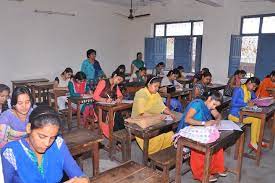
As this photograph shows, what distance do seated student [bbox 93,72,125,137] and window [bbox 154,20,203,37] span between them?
485cm

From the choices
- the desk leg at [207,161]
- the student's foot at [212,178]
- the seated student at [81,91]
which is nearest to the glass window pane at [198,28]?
the seated student at [81,91]

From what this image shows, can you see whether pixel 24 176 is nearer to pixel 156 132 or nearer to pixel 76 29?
pixel 156 132

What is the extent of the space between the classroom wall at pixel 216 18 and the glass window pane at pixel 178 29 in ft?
0.67

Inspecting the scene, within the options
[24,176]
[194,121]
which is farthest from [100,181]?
[194,121]

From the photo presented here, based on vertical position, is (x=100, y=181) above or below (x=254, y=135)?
above

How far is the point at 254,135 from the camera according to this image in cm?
398

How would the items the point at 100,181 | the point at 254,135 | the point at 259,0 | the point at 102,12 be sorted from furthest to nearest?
the point at 102,12, the point at 259,0, the point at 254,135, the point at 100,181

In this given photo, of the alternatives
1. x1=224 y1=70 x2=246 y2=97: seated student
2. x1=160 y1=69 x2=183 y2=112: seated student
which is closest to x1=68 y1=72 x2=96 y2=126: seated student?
x1=160 y1=69 x2=183 y2=112: seated student

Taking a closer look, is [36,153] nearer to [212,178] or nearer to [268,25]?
[212,178]

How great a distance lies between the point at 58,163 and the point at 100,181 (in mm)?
305

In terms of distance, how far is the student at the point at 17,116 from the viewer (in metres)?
2.26

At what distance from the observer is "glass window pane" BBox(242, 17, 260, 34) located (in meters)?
6.96

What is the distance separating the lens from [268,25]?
6.77 metres

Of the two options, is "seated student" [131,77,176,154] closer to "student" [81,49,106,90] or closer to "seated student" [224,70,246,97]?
"student" [81,49,106,90]
